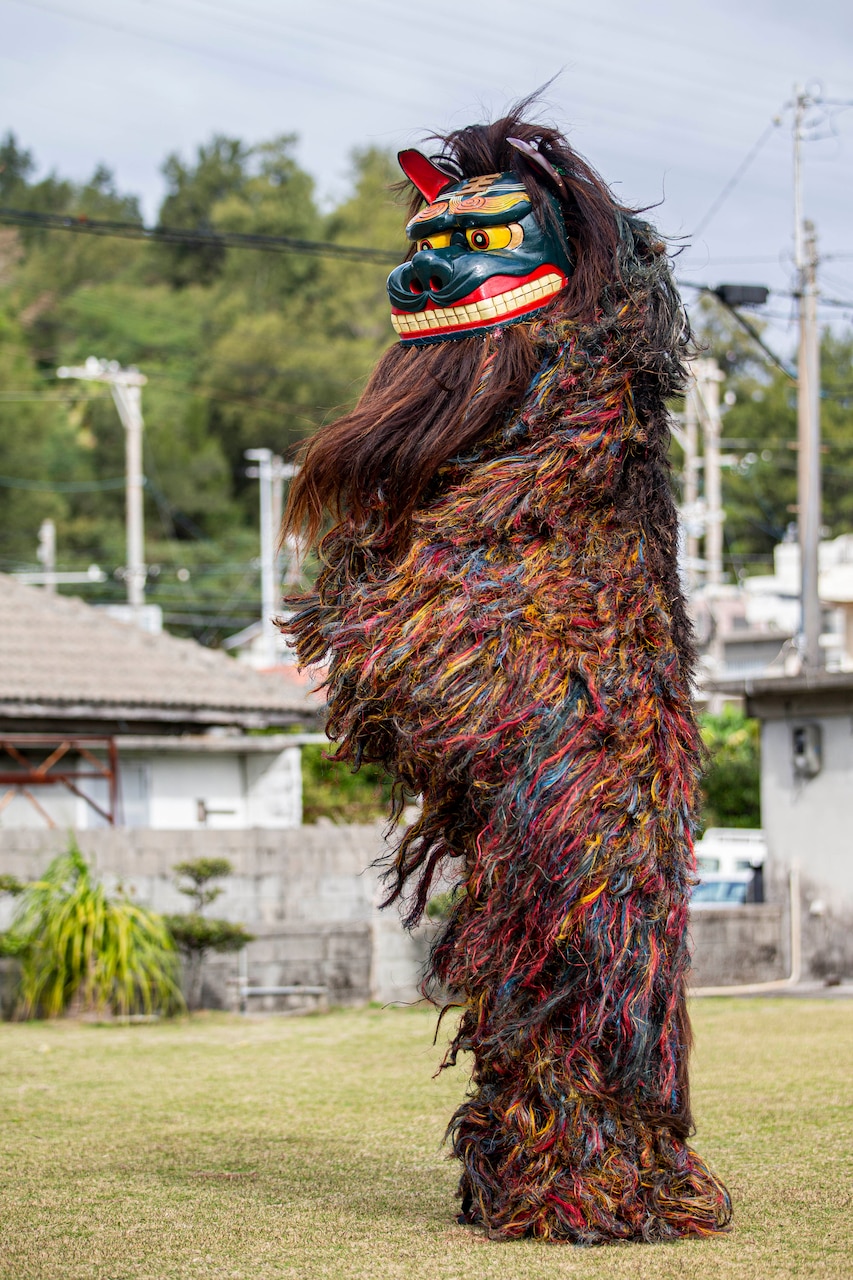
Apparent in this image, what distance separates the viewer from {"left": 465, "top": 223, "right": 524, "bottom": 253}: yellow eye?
5.02 meters

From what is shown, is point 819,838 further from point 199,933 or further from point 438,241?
point 438,241

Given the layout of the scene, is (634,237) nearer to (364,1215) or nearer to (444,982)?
(444,982)

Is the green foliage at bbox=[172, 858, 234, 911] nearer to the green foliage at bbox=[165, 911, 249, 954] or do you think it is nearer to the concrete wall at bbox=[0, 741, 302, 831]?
the green foliage at bbox=[165, 911, 249, 954]

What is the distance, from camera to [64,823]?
57.4ft

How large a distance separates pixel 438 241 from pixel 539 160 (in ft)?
1.41

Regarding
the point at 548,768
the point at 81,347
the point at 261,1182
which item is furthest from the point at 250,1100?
the point at 81,347

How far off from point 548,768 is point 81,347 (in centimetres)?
4966

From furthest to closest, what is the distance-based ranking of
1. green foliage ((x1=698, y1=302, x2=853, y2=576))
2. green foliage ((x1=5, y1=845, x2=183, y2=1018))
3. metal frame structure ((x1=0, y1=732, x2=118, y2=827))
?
1. green foliage ((x1=698, y1=302, x2=853, y2=576))
2. metal frame structure ((x1=0, y1=732, x2=118, y2=827))
3. green foliage ((x1=5, y1=845, x2=183, y2=1018))

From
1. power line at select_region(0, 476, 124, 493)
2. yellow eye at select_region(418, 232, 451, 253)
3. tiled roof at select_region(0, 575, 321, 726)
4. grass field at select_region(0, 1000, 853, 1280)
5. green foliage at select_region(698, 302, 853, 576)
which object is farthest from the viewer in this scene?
green foliage at select_region(698, 302, 853, 576)

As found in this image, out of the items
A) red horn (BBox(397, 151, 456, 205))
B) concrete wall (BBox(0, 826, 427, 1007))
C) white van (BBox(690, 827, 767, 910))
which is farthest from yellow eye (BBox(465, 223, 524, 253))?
white van (BBox(690, 827, 767, 910))

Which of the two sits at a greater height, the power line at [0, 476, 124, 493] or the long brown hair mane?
the power line at [0, 476, 124, 493]

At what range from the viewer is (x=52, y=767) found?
58.5ft

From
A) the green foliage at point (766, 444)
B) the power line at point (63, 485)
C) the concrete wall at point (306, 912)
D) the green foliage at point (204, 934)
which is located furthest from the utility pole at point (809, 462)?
the power line at point (63, 485)

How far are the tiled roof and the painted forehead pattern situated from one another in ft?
40.4
